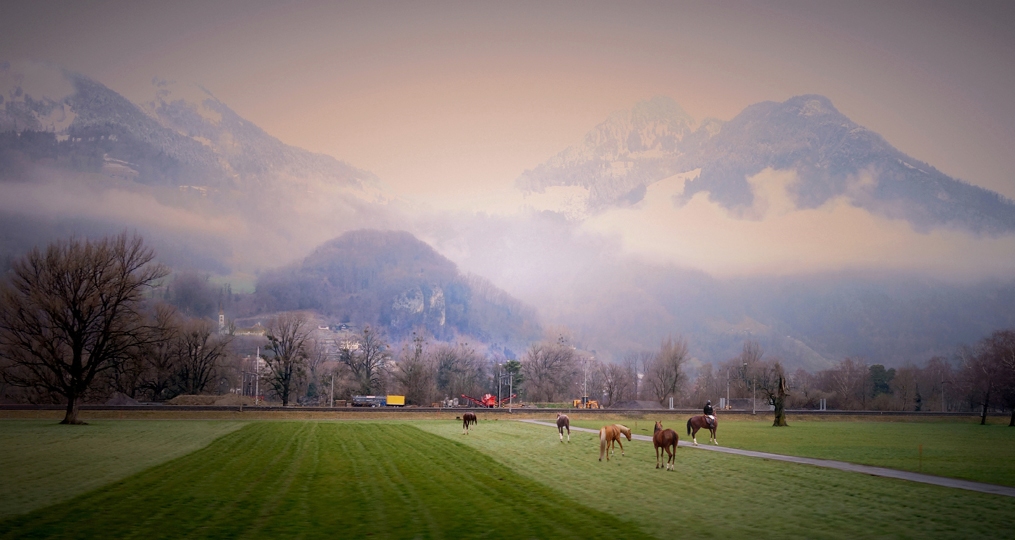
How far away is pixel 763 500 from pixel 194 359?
101 meters

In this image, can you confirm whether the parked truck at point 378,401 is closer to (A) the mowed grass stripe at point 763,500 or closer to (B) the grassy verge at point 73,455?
(B) the grassy verge at point 73,455

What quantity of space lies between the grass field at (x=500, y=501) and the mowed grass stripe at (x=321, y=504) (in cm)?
5

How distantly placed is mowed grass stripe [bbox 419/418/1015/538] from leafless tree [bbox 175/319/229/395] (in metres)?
87.9

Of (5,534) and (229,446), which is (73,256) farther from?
(5,534)

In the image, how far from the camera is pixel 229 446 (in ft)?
123

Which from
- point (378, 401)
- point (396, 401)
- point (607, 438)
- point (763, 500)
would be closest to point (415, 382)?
point (378, 401)

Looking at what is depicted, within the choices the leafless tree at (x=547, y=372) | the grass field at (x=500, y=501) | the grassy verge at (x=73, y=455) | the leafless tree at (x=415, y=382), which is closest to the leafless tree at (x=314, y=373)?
the leafless tree at (x=415, y=382)

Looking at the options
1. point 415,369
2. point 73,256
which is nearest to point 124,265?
point 73,256

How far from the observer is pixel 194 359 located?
10738cm

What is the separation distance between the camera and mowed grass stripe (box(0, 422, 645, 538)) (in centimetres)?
1603

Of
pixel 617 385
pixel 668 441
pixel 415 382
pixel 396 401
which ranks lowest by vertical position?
pixel 396 401

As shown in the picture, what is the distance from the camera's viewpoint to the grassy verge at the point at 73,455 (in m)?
21.2

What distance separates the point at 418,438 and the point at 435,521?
1136 inches

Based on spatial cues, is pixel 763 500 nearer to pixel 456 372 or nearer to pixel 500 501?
pixel 500 501
